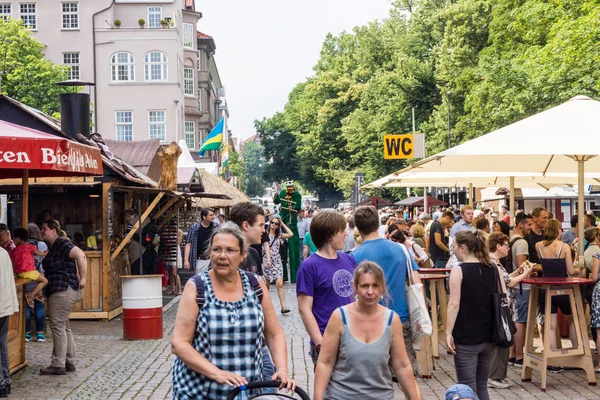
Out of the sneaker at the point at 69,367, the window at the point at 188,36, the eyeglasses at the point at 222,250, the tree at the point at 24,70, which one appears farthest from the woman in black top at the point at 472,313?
the window at the point at 188,36

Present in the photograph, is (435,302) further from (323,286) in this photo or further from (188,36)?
(188,36)

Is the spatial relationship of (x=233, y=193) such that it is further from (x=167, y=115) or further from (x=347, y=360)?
(x=347, y=360)

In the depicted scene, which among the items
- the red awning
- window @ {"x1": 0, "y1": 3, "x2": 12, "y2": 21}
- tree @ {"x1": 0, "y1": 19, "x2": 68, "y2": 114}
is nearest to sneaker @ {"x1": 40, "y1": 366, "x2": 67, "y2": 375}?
the red awning

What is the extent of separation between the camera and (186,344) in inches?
180

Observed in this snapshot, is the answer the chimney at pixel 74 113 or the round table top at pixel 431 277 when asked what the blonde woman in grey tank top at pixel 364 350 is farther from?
the chimney at pixel 74 113

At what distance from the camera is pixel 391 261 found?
7195 mm

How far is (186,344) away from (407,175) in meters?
17.0

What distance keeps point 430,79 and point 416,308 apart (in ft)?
171

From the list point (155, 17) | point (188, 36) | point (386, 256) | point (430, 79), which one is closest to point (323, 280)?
point (386, 256)

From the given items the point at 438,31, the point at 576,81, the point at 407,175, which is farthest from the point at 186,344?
the point at 438,31

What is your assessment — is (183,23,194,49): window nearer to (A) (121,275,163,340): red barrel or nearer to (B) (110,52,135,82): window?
(B) (110,52,135,82): window

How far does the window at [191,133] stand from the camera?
67.1 metres

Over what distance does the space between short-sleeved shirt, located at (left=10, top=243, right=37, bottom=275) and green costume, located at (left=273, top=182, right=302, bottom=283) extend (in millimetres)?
11680

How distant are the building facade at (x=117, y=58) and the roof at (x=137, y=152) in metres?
32.4
